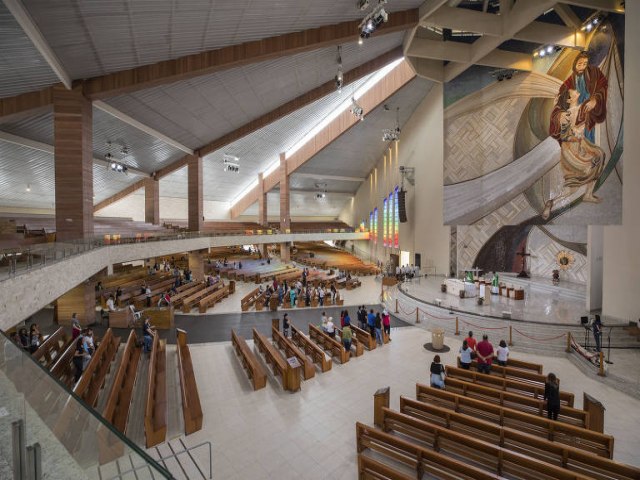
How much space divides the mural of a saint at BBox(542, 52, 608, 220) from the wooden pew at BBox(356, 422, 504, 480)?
37.3 ft

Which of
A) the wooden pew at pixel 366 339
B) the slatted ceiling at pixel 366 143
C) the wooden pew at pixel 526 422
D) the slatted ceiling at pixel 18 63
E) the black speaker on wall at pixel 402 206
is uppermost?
the slatted ceiling at pixel 366 143

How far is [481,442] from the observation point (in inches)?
157

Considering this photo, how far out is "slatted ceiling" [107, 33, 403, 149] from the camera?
1151 centimetres

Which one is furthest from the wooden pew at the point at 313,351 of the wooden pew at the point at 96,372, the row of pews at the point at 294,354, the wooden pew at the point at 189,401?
the wooden pew at the point at 96,372

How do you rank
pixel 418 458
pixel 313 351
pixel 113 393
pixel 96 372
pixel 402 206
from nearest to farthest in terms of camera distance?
pixel 418 458 → pixel 113 393 → pixel 96 372 → pixel 313 351 → pixel 402 206

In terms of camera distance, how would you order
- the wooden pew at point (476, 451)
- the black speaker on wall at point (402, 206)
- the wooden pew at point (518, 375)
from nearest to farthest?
the wooden pew at point (476, 451), the wooden pew at point (518, 375), the black speaker on wall at point (402, 206)

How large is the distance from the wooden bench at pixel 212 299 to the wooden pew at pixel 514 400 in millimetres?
9562

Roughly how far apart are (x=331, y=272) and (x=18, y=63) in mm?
16304

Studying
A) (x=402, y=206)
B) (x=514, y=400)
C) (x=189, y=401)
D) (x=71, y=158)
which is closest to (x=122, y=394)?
(x=189, y=401)

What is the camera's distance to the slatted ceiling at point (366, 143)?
1923 cm

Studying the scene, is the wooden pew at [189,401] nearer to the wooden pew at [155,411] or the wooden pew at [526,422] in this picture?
the wooden pew at [155,411]

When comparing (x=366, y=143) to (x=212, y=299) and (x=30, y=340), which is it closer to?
(x=212, y=299)

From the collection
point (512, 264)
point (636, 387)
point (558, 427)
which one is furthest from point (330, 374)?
point (512, 264)

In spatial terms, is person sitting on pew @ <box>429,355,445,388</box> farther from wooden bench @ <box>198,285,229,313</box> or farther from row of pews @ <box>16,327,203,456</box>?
wooden bench @ <box>198,285,229,313</box>
